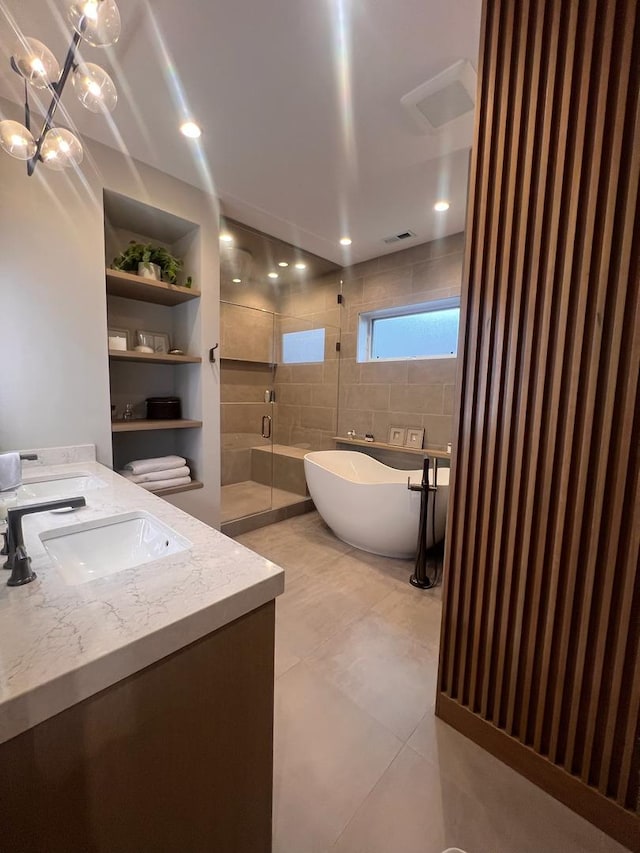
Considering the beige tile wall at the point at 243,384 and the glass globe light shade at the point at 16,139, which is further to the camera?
the beige tile wall at the point at 243,384

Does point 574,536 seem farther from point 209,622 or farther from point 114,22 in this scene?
point 114,22

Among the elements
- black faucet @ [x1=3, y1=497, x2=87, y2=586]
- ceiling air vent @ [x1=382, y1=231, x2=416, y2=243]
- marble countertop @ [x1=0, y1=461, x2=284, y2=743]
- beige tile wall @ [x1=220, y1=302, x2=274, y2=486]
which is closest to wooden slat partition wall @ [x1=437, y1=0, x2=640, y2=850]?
marble countertop @ [x1=0, y1=461, x2=284, y2=743]

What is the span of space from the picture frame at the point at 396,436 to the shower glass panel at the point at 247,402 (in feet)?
A: 4.48

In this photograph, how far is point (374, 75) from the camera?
60.7 inches

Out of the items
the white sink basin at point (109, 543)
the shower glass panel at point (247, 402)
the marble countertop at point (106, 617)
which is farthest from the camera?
the shower glass panel at point (247, 402)

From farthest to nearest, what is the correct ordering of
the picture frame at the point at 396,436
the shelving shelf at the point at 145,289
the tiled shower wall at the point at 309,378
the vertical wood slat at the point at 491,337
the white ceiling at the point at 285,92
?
the tiled shower wall at the point at 309,378 → the picture frame at the point at 396,436 → the shelving shelf at the point at 145,289 → the white ceiling at the point at 285,92 → the vertical wood slat at the point at 491,337

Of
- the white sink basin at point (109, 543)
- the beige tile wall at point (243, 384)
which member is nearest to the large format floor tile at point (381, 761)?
the white sink basin at point (109, 543)

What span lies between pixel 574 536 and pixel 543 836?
93cm

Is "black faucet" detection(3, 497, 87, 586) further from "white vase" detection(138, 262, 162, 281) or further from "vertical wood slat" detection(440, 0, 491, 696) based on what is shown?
"white vase" detection(138, 262, 162, 281)

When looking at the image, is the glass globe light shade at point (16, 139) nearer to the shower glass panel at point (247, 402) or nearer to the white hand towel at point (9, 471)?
the white hand towel at point (9, 471)

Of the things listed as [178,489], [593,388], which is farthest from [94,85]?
[178,489]

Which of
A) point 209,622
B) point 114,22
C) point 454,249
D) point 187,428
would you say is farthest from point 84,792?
point 454,249

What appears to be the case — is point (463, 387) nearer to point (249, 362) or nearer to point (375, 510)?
point (375, 510)

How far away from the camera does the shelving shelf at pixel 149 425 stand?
2.33 meters
